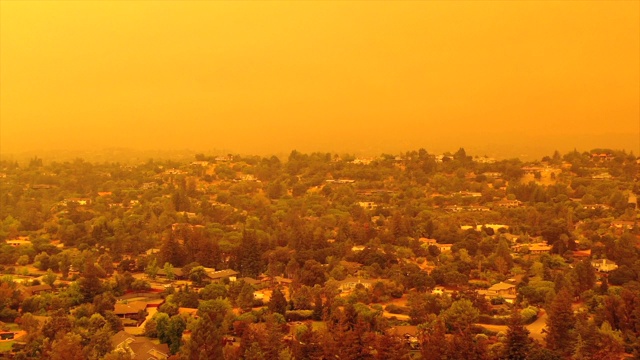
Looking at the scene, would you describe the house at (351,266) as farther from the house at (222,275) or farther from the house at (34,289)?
the house at (34,289)

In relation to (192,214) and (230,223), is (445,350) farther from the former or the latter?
(192,214)

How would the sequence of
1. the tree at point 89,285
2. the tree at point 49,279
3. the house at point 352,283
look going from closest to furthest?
the tree at point 89,285 < the house at point 352,283 < the tree at point 49,279

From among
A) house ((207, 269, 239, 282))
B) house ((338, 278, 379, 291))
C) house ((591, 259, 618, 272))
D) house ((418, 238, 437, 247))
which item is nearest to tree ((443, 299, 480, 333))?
house ((338, 278, 379, 291))

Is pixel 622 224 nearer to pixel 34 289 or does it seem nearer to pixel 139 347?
pixel 139 347

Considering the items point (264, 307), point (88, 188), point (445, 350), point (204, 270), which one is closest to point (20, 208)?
point (88, 188)

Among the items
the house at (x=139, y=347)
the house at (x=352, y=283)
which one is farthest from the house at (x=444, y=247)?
the house at (x=139, y=347)

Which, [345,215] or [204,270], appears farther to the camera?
[345,215]
